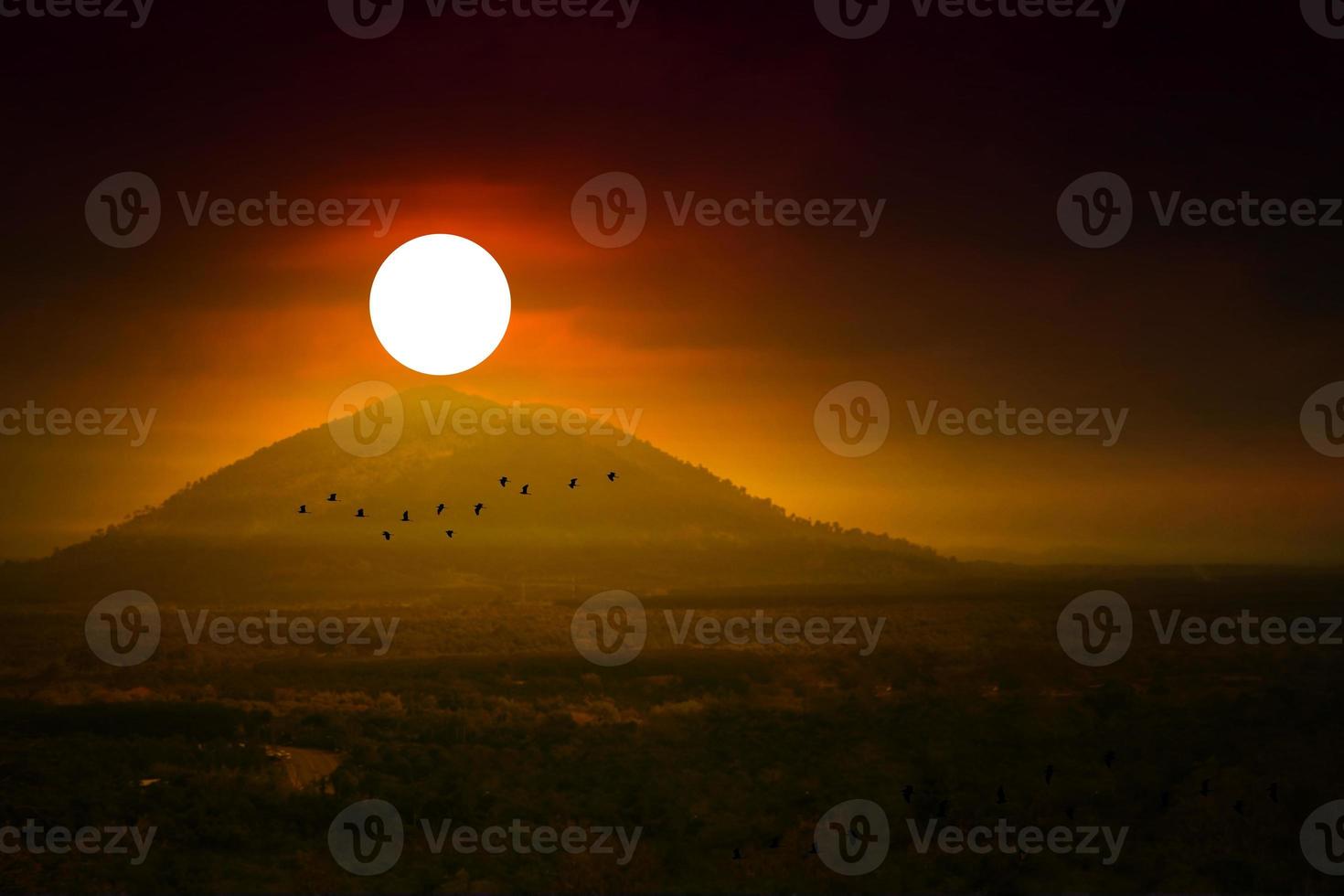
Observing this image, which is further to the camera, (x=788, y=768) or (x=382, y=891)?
(x=788, y=768)

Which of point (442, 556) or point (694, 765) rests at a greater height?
point (442, 556)

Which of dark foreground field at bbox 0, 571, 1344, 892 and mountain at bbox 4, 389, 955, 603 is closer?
dark foreground field at bbox 0, 571, 1344, 892

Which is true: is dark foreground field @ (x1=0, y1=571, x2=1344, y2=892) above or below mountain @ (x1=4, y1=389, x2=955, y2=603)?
below

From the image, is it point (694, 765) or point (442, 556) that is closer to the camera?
point (694, 765)

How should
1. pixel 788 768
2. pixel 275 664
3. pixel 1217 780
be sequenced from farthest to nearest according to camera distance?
pixel 275 664, pixel 788 768, pixel 1217 780

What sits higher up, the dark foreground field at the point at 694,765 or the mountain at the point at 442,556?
the mountain at the point at 442,556

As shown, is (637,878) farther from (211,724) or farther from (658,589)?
(658,589)

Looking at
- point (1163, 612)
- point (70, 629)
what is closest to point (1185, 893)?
point (1163, 612)

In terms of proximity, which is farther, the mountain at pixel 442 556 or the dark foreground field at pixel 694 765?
the mountain at pixel 442 556
